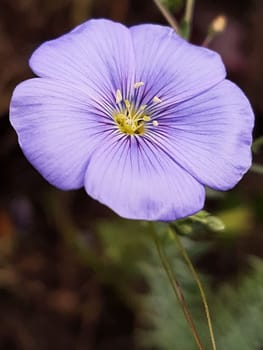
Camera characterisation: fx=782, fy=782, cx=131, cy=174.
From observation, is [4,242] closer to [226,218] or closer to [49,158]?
[226,218]

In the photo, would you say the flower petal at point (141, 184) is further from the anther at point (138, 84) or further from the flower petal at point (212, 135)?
the anther at point (138, 84)

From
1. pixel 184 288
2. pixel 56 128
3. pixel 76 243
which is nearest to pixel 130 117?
pixel 56 128

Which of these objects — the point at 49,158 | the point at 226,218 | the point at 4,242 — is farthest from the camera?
the point at 4,242

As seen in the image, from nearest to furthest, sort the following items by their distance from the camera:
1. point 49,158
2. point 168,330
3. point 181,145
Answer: point 49,158 → point 181,145 → point 168,330

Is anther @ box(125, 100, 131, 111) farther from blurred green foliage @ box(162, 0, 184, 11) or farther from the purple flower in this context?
blurred green foliage @ box(162, 0, 184, 11)

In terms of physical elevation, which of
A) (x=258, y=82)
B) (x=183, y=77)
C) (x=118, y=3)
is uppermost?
(x=183, y=77)

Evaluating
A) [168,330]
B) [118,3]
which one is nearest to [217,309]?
[168,330]

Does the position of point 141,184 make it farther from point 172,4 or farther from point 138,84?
point 172,4

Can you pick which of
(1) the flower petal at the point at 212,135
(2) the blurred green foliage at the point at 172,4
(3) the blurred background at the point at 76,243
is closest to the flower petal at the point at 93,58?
(1) the flower petal at the point at 212,135
